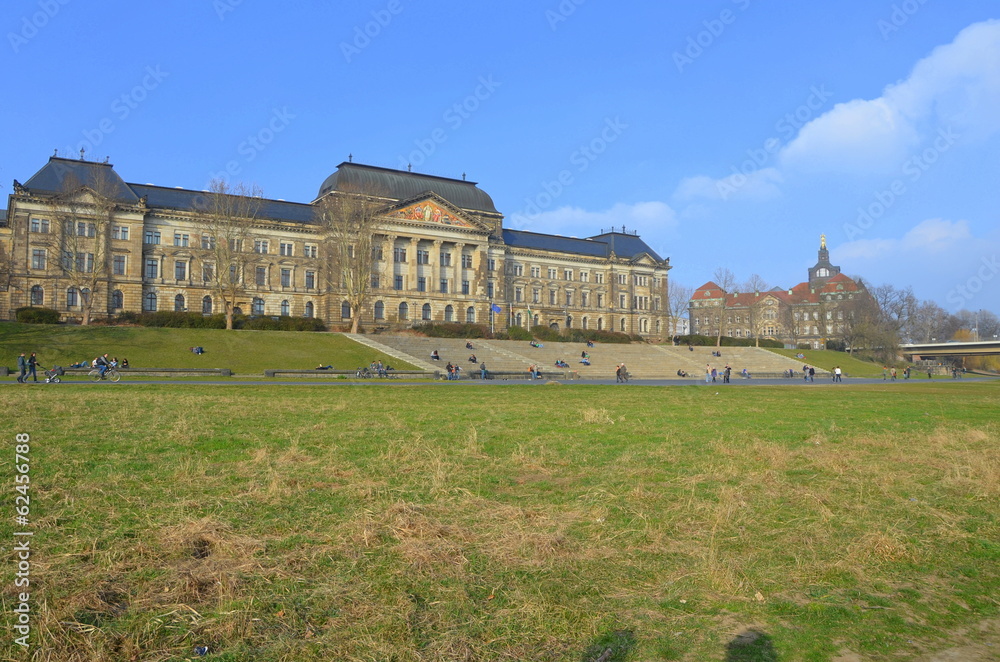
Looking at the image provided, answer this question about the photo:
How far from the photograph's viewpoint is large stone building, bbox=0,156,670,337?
7294 centimetres

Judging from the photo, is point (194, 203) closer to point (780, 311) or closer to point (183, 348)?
point (183, 348)

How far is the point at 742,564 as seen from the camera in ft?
20.9

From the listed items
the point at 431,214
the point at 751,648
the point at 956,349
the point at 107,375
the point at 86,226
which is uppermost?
the point at 431,214

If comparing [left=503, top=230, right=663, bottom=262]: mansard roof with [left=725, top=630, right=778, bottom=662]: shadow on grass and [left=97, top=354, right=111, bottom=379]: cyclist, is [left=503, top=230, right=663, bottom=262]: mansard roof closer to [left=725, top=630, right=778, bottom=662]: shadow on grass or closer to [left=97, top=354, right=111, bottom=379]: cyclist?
[left=97, top=354, right=111, bottom=379]: cyclist

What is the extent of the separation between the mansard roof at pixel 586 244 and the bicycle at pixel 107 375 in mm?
73364

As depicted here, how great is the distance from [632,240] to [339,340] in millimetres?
75217

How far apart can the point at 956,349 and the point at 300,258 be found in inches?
3935

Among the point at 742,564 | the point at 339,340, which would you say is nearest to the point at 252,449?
the point at 742,564

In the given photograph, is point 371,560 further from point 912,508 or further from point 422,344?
point 422,344

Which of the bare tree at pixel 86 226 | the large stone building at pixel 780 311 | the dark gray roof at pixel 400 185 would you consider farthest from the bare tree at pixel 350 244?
the large stone building at pixel 780 311

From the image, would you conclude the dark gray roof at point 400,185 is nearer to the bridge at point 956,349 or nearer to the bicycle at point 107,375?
the bicycle at point 107,375

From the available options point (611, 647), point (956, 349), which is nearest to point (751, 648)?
point (611, 647)

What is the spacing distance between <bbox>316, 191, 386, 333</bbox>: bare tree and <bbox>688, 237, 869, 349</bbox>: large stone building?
301 feet

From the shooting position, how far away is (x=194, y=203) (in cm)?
8019
